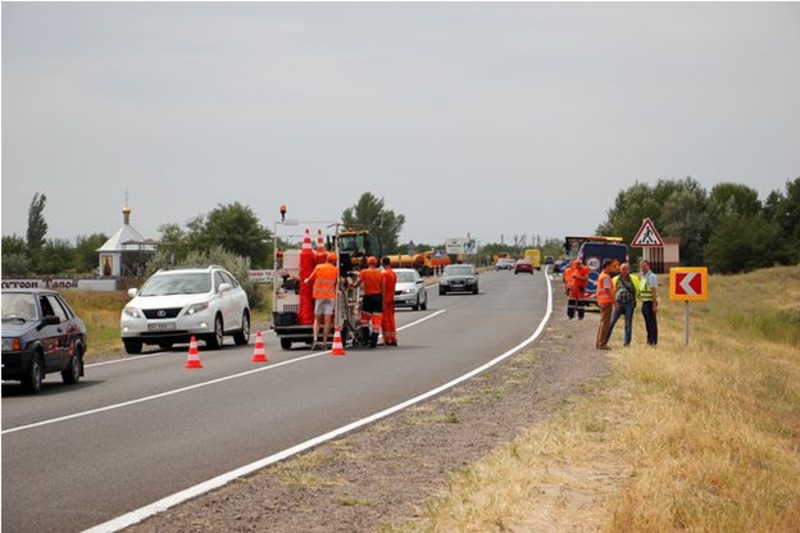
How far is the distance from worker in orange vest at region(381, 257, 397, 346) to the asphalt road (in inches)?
16.0

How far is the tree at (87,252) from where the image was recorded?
162 meters

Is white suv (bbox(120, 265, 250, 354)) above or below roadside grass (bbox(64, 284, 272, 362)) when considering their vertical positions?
above

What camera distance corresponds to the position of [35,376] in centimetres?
1769

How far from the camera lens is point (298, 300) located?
26.8m

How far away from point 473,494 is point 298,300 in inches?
707

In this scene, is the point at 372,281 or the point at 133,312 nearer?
the point at 372,281

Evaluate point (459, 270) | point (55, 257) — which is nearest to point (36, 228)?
point (55, 257)

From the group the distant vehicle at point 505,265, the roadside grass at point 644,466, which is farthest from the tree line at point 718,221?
the roadside grass at point 644,466

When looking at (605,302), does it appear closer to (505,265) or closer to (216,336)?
(216,336)

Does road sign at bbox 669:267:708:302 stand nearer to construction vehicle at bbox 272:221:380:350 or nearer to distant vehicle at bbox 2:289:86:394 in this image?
construction vehicle at bbox 272:221:380:350

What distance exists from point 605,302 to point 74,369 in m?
11.5

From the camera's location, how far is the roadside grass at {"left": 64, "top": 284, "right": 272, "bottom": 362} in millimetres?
29981

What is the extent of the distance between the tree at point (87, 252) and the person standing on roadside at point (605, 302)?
5405 inches

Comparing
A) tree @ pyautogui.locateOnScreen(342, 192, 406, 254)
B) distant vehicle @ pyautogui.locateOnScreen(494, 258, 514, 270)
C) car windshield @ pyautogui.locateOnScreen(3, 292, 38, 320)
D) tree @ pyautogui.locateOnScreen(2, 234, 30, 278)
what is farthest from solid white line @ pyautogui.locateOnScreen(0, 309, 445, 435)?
tree @ pyautogui.locateOnScreen(342, 192, 406, 254)
